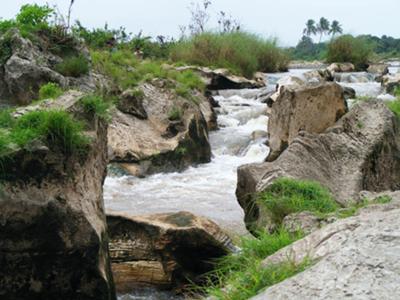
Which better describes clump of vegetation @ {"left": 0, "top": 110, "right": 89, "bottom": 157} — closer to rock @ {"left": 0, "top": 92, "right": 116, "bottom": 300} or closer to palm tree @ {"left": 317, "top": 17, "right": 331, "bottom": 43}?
rock @ {"left": 0, "top": 92, "right": 116, "bottom": 300}

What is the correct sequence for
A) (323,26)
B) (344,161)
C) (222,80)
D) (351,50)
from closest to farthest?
1. (344,161)
2. (222,80)
3. (351,50)
4. (323,26)

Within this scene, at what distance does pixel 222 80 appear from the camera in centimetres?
2031

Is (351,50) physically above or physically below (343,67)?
above

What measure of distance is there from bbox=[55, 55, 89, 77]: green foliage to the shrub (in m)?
18.0

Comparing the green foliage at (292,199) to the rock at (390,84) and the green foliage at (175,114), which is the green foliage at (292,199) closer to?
the green foliage at (175,114)

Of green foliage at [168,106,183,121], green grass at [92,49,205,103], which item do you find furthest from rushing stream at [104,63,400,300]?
green grass at [92,49,205,103]

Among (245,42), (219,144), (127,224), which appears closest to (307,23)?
(245,42)

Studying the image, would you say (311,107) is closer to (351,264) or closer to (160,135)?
(160,135)

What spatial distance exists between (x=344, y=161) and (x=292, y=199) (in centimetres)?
194

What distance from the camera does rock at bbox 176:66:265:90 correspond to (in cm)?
1997

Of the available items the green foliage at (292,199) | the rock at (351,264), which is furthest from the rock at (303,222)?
the rock at (351,264)

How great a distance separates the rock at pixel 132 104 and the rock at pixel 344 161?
18.1 feet

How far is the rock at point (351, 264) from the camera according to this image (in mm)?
2131

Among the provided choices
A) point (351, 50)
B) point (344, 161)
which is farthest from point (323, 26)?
point (344, 161)
